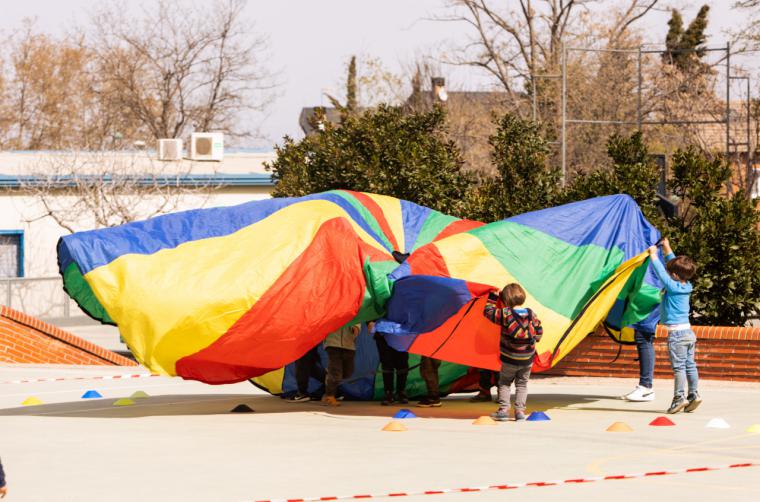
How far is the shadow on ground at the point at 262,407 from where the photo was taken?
46.4 ft

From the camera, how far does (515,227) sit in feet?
46.7

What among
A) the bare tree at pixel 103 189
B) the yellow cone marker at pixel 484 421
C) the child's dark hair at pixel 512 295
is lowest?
the yellow cone marker at pixel 484 421

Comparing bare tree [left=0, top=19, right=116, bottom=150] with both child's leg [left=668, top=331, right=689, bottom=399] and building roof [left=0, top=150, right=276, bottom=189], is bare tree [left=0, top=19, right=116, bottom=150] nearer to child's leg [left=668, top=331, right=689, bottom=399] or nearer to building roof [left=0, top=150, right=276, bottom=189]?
building roof [left=0, top=150, right=276, bottom=189]

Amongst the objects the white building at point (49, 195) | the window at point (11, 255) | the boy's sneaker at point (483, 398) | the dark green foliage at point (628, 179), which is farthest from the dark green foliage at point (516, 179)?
the window at point (11, 255)

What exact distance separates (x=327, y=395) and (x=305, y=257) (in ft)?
6.20

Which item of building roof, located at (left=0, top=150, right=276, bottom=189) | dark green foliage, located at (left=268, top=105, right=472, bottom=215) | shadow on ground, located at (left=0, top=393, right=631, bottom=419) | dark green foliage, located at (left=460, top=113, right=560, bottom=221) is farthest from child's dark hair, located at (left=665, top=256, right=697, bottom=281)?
building roof, located at (left=0, top=150, right=276, bottom=189)

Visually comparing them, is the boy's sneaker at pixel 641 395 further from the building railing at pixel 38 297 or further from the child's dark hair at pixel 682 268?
the building railing at pixel 38 297

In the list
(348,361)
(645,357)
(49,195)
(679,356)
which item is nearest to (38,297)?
(49,195)

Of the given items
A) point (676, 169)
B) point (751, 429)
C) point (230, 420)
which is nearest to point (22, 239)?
point (676, 169)

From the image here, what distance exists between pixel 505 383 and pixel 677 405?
1798mm

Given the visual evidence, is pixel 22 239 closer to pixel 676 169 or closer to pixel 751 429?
pixel 676 169

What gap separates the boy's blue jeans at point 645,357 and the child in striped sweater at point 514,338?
215 cm

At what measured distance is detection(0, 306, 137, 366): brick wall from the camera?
22625mm

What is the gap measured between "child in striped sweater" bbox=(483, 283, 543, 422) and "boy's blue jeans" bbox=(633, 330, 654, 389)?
215cm
